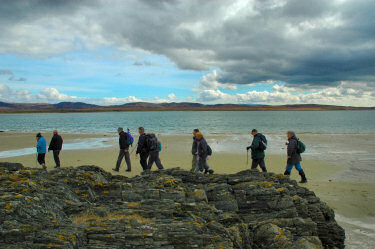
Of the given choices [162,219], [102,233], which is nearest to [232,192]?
[162,219]

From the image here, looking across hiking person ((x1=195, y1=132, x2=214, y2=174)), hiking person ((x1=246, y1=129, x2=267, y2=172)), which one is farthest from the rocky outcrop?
hiking person ((x1=246, y1=129, x2=267, y2=172))

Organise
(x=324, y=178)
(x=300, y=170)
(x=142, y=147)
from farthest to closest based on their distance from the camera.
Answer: (x=324, y=178)
(x=142, y=147)
(x=300, y=170)

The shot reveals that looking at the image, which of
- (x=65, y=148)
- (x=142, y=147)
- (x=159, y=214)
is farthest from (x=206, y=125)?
(x=159, y=214)

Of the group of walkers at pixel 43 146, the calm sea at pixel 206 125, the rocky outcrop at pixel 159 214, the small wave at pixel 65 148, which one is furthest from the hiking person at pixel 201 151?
the calm sea at pixel 206 125

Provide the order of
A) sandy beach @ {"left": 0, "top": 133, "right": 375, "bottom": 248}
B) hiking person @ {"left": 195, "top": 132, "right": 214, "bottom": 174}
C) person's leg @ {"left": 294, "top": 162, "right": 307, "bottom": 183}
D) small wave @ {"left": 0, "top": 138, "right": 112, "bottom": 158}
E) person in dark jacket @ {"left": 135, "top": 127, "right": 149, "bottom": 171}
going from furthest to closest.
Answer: small wave @ {"left": 0, "top": 138, "right": 112, "bottom": 158}, person in dark jacket @ {"left": 135, "top": 127, "right": 149, "bottom": 171}, person's leg @ {"left": 294, "top": 162, "right": 307, "bottom": 183}, hiking person @ {"left": 195, "top": 132, "right": 214, "bottom": 174}, sandy beach @ {"left": 0, "top": 133, "right": 375, "bottom": 248}

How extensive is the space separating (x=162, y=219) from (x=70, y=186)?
126 inches

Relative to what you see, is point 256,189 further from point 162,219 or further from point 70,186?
point 70,186

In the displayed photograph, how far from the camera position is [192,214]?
571 cm

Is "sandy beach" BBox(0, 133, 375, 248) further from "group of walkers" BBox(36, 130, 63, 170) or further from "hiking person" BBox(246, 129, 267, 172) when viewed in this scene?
"hiking person" BBox(246, 129, 267, 172)

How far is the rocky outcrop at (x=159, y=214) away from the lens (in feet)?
15.5

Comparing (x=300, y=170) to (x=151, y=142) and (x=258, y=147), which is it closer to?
(x=258, y=147)

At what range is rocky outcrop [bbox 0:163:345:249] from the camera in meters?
4.72

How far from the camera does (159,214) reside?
561 cm

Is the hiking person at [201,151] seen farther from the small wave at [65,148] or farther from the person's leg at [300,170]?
the small wave at [65,148]
